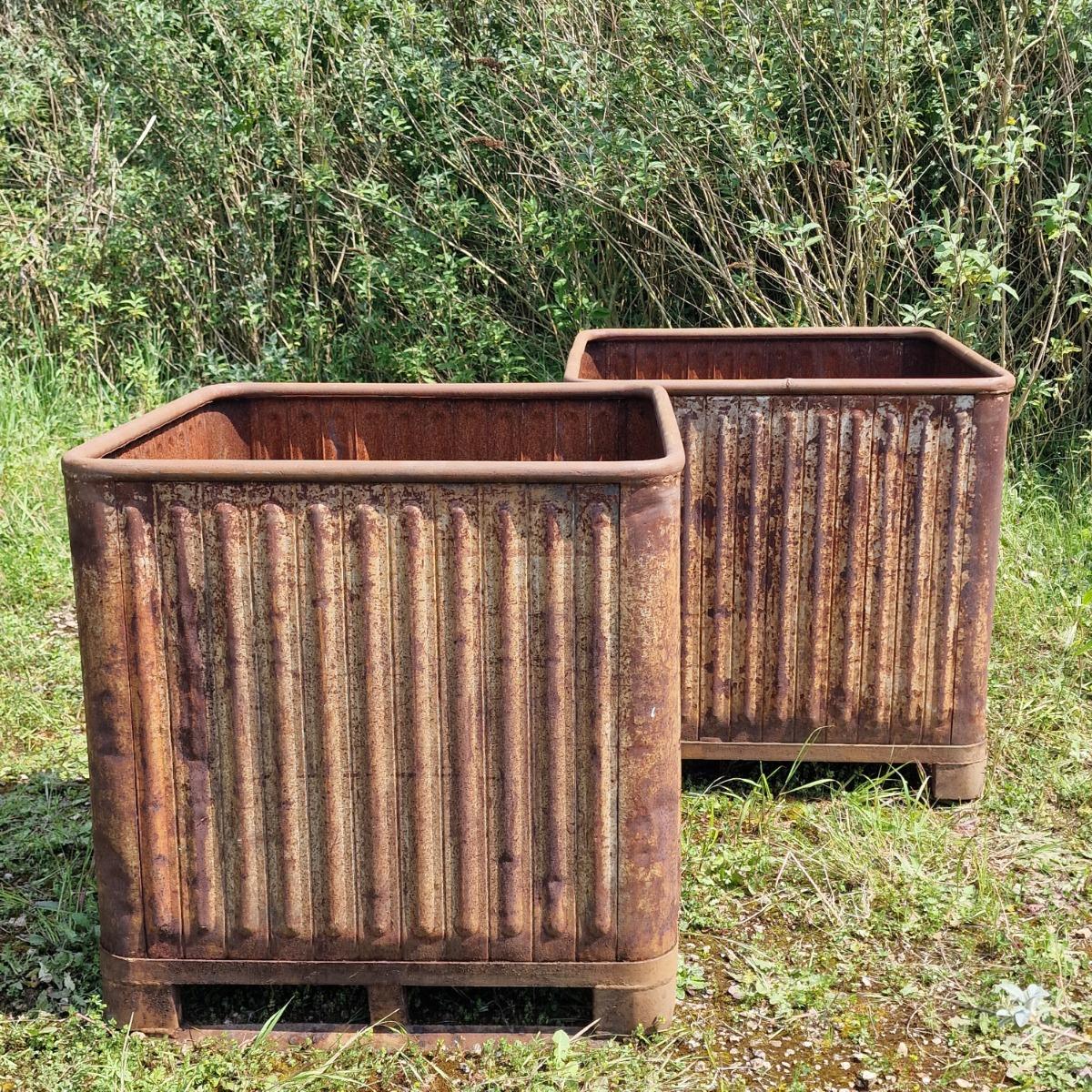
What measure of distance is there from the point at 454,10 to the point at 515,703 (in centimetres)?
558

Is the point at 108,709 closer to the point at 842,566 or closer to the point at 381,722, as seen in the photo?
the point at 381,722

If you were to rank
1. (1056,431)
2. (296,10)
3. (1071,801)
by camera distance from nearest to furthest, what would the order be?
(1071,801) < (1056,431) < (296,10)

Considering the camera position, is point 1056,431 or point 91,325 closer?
point 1056,431

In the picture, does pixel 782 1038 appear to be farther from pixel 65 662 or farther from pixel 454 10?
pixel 454 10

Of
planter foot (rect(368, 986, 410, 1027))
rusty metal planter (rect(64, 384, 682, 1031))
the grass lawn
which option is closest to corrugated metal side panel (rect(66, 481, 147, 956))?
rusty metal planter (rect(64, 384, 682, 1031))

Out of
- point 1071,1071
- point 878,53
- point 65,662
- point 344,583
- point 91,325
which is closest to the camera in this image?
point 344,583

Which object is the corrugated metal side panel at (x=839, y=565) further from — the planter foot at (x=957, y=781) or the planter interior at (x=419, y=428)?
the planter interior at (x=419, y=428)

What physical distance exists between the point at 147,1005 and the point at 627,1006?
880mm

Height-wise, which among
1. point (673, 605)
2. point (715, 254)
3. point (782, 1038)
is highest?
point (715, 254)

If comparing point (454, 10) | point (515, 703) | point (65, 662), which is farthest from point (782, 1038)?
point (454, 10)

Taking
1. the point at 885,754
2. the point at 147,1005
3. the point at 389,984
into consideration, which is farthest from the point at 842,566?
the point at 147,1005

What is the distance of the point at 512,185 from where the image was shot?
22.7 feet

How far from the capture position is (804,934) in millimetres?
2979

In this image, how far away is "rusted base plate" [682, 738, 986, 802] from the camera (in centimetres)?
353
